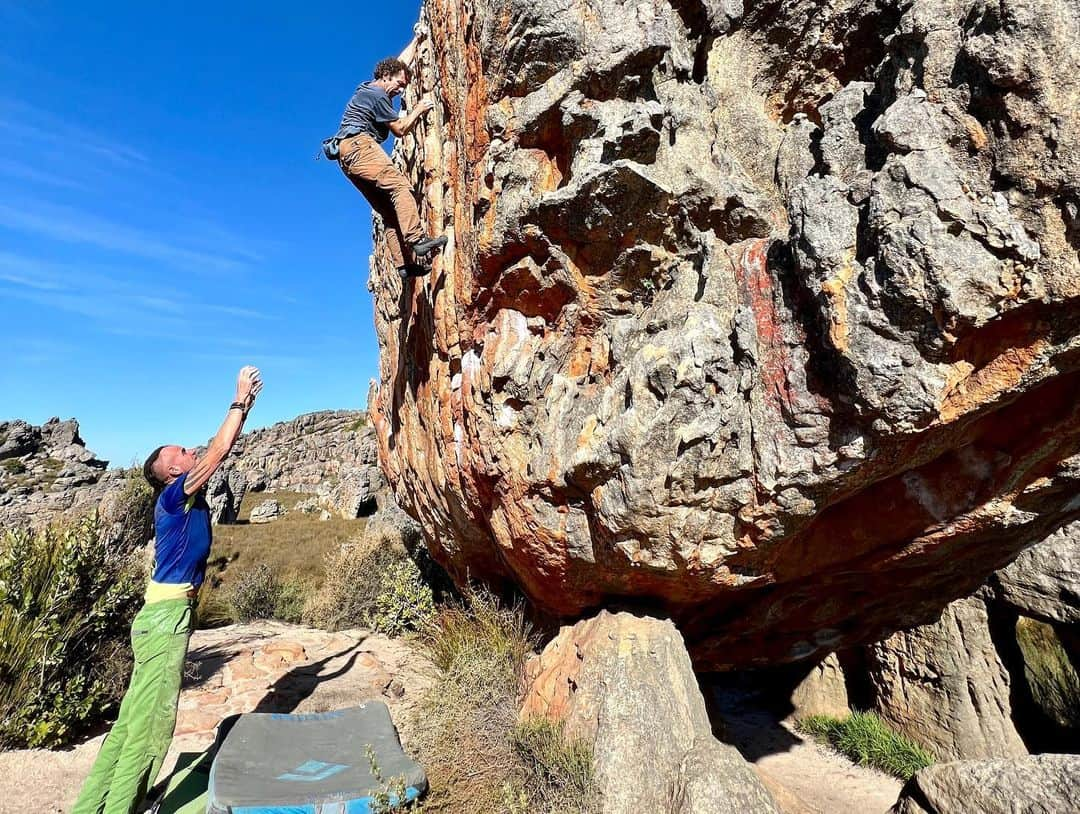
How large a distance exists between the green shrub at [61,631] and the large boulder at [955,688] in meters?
7.97

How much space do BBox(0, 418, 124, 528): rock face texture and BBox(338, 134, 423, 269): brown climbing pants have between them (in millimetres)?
27357

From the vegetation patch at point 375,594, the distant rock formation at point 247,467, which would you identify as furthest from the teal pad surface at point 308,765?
the distant rock formation at point 247,467

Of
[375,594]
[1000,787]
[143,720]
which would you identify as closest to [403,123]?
[143,720]

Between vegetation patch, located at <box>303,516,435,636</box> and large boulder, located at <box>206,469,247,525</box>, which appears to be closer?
vegetation patch, located at <box>303,516,435,636</box>

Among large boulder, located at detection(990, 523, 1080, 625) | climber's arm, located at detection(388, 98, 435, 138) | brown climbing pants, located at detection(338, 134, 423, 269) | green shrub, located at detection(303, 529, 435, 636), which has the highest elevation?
climber's arm, located at detection(388, 98, 435, 138)

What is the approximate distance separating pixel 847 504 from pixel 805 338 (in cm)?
136

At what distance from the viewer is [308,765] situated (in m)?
3.78

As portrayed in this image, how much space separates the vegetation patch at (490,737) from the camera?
3670 millimetres

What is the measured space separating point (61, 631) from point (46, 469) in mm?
46920

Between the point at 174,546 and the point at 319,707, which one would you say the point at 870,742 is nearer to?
the point at 319,707

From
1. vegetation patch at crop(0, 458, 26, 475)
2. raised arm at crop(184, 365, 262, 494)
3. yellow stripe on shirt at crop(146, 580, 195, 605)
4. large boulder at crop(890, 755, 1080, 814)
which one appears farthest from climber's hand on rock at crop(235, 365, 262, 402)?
vegetation patch at crop(0, 458, 26, 475)

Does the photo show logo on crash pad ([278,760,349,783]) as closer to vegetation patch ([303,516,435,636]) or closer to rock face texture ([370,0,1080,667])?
rock face texture ([370,0,1080,667])

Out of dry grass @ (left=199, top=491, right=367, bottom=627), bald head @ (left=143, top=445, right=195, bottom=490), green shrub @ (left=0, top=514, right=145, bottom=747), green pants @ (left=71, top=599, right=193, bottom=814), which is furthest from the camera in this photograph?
dry grass @ (left=199, top=491, right=367, bottom=627)

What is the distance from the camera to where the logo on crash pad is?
3553 millimetres
